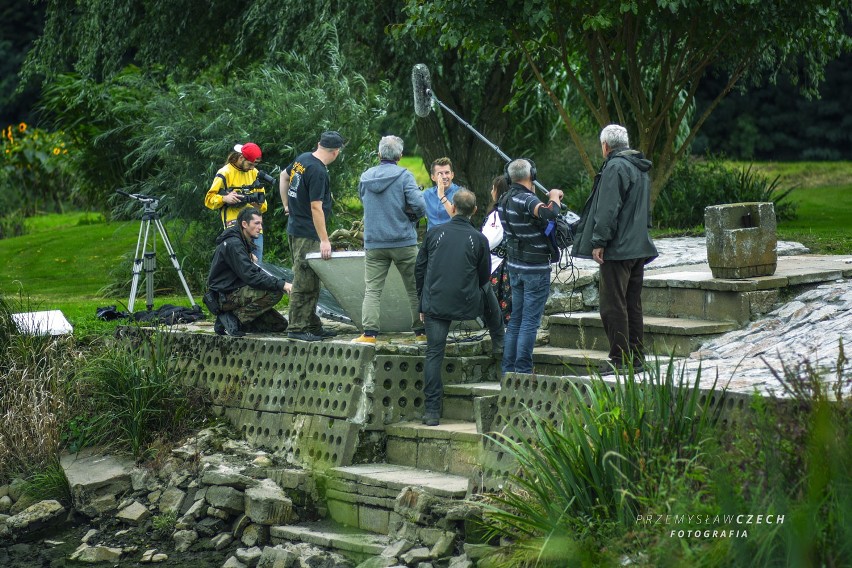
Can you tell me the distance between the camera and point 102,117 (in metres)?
21.3

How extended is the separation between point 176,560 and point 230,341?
247 cm

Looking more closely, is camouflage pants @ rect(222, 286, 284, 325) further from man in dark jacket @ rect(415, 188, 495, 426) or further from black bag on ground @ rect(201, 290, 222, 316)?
man in dark jacket @ rect(415, 188, 495, 426)

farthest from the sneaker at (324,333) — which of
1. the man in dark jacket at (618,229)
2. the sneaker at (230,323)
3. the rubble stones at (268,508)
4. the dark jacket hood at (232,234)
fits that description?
the man in dark jacket at (618,229)

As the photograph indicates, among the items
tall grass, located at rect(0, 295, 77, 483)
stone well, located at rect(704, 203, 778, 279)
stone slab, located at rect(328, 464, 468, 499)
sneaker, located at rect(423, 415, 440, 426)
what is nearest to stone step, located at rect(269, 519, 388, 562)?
stone slab, located at rect(328, 464, 468, 499)

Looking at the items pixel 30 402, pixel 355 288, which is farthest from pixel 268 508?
pixel 30 402

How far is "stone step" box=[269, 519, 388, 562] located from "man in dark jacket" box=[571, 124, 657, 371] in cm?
225

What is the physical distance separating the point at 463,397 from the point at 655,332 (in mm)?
1655

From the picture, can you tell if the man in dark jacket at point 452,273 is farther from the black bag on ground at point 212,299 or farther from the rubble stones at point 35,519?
the rubble stones at point 35,519

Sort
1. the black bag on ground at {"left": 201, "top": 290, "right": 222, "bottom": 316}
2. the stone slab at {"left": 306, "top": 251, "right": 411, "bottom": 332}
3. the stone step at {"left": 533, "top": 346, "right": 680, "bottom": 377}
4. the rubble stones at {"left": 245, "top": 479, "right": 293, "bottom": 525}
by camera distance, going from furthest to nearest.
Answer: the black bag on ground at {"left": 201, "top": 290, "right": 222, "bottom": 316}
the stone slab at {"left": 306, "top": 251, "right": 411, "bottom": 332}
the stone step at {"left": 533, "top": 346, "right": 680, "bottom": 377}
the rubble stones at {"left": 245, "top": 479, "right": 293, "bottom": 525}

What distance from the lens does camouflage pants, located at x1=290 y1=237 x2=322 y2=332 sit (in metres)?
11.0

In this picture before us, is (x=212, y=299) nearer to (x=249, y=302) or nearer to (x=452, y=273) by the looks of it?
(x=249, y=302)

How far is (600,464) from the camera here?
720cm

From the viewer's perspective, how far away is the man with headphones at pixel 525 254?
934 centimetres

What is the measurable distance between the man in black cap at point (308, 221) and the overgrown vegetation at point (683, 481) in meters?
3.44
